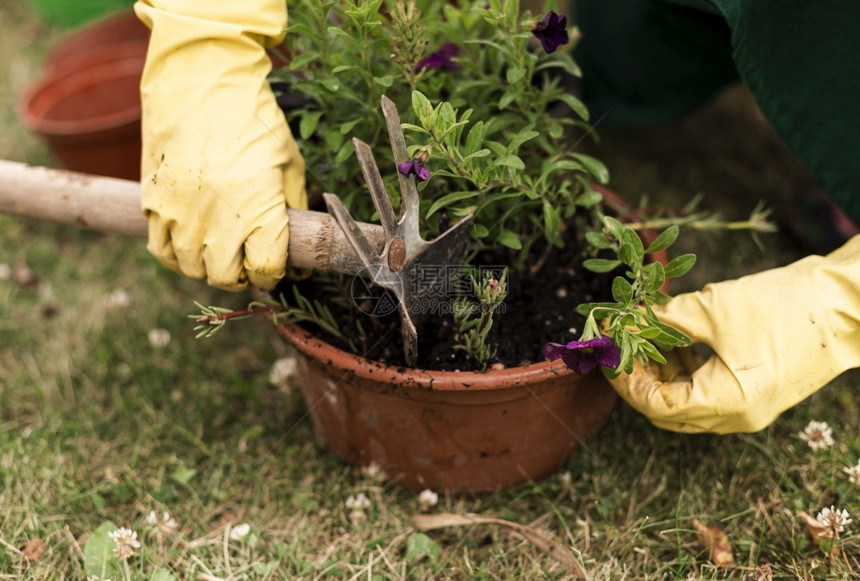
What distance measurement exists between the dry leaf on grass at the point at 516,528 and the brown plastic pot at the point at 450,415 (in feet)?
0.25

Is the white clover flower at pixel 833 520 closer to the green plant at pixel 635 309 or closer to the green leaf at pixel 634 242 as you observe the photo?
the green plant at pixel 635 309

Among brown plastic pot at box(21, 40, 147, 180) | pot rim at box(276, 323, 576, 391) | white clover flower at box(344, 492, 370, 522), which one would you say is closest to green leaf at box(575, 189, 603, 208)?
pot rim at box(276, 323, 576, 391)

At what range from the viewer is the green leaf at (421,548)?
154cm

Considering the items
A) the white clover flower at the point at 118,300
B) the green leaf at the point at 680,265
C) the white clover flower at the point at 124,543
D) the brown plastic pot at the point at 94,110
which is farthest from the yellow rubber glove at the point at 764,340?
the brown plastic pot at the point at 94,110

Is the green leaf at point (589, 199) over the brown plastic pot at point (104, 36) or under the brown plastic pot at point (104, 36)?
over

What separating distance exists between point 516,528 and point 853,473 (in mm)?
696

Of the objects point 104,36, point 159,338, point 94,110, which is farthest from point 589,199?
point 104,36

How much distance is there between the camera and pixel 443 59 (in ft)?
5.03

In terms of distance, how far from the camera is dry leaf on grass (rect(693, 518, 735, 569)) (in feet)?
4.78

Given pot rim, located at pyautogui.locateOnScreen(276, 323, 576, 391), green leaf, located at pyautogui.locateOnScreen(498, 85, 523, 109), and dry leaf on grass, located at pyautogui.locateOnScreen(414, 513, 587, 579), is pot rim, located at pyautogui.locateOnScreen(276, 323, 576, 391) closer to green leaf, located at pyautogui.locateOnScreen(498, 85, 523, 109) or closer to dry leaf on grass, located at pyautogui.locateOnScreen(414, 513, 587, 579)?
dry leaf on grass, located at pyautogui.locateOnScreen(414, 513, 587, 579)

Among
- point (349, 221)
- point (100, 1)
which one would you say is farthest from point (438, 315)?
point (100, 1)

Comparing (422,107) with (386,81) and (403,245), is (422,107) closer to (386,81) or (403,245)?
(386,81)

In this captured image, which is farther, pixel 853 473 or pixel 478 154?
pixel 853 473

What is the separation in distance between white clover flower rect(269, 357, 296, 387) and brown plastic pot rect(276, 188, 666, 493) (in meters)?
0.20
